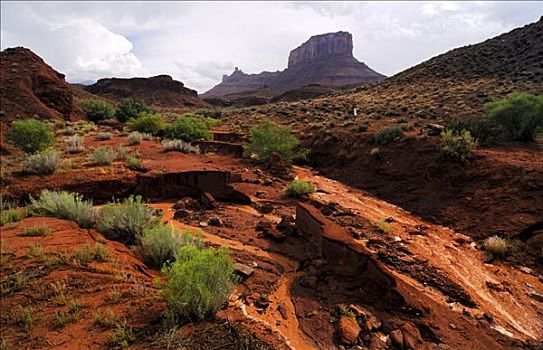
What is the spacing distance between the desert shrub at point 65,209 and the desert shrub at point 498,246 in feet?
28.3

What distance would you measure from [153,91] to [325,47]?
3337 inches

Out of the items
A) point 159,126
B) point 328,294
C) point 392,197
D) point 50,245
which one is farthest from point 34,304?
point 159,126

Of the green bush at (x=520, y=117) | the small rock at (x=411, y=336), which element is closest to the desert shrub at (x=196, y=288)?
the small rock at (x=411, y=336)

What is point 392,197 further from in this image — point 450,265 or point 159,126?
point 159,126

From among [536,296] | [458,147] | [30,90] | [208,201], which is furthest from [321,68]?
[536,296]

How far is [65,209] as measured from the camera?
657 centimetres

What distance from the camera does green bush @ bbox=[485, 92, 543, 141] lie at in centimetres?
1209

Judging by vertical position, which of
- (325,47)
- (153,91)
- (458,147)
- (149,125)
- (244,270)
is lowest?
(244,270)

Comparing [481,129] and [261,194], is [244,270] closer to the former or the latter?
[261,194]

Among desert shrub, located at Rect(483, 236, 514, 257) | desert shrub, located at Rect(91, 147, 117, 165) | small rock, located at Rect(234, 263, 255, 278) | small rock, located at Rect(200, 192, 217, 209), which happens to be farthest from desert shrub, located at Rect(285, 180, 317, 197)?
desert shrub, located at Rect(91, 147, 117, 165)

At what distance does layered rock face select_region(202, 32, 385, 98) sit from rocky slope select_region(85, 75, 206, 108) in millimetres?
30100

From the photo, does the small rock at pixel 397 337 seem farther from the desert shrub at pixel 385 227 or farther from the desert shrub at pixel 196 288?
the desert shrub at pixel 385 227

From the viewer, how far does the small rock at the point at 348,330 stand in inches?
156

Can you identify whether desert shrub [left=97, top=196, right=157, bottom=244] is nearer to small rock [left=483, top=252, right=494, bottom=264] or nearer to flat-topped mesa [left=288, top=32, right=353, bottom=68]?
small rock [left=483, top=252, right=494, bottom=264]
